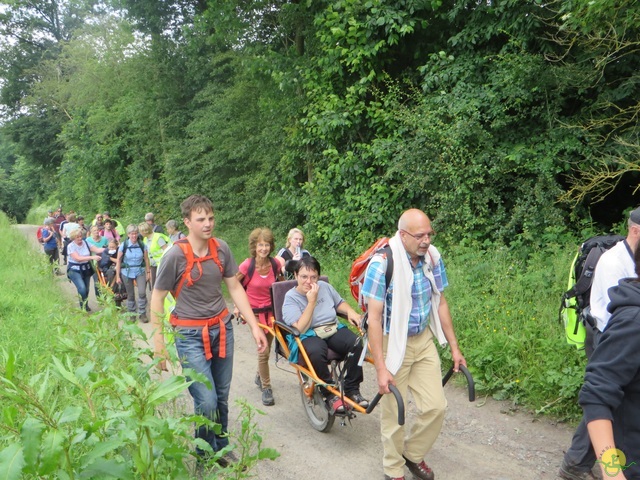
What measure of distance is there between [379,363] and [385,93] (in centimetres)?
825

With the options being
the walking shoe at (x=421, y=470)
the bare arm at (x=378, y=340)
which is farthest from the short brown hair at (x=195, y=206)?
the walking shoe at (x=421, y=470)

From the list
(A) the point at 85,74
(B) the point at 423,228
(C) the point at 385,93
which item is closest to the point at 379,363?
(B) the point at 423,228

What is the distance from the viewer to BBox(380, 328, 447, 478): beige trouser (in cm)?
389

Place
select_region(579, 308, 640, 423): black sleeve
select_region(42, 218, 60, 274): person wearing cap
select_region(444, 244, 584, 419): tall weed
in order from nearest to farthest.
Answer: select_region(579, 308, 640, 423): black sleeve < select_region(444, 244, 584, 419): tall weed < select_region(42, 218, 60, 274): person wearing cap

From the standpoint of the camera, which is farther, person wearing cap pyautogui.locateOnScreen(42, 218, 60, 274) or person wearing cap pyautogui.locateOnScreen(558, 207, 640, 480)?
person wearing cap pyautogui.locateOnScreen(42, 218, 60, 274)

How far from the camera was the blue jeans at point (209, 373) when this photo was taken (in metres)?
3.94

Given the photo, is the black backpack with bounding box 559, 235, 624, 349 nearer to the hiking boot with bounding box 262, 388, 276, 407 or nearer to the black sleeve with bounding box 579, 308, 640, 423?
the black sleeve with bounding box 579, 308, 640, 423

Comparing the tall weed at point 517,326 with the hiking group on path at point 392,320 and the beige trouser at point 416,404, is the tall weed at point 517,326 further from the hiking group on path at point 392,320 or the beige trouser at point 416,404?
the beige trouser at point 416,404

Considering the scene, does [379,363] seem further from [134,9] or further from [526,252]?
[134,9]

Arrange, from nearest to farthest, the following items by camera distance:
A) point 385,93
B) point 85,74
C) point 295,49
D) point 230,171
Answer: point 385,93 < point 295,49 < point 230,171 < point 85,74

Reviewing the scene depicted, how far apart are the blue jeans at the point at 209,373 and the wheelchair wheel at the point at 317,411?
0.99m

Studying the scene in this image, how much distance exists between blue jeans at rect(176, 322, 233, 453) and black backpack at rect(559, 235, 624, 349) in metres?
2.67

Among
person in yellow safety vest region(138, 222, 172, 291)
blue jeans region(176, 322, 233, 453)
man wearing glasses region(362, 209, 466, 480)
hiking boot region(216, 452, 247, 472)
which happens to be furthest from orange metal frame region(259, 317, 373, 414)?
person in yellow safety vest region(138, 222, 172, 291)

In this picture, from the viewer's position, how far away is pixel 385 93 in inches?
430
